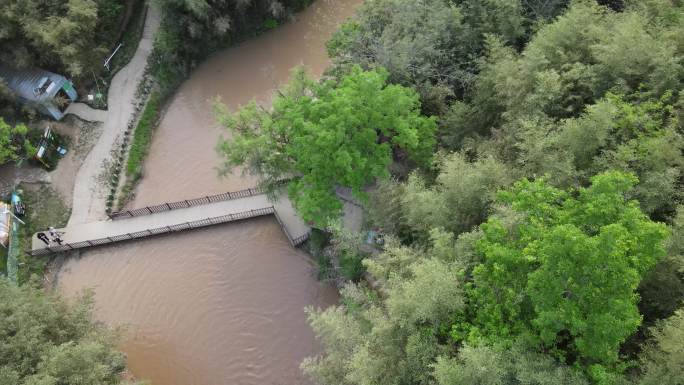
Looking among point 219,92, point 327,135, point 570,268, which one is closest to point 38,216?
point 219,92

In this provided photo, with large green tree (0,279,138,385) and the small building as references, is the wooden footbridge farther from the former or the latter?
the small building

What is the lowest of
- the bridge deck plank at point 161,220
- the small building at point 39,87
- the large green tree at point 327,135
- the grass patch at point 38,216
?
the grass patch at point 38,216

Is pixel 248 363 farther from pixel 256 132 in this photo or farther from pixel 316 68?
pixel 316 68

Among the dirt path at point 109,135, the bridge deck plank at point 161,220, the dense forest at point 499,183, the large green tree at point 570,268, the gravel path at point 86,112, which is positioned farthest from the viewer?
the gravel path at point 86,112

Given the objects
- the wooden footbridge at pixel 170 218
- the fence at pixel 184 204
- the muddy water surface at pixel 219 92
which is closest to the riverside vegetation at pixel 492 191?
the wooden footbridge at pixel 170 218

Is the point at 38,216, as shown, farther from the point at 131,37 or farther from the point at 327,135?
the point at 327,135

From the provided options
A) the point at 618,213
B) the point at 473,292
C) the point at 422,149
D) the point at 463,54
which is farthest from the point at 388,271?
the point at 463,54

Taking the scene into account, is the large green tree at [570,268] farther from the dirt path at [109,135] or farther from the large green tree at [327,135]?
the dirt path at [109,135]
